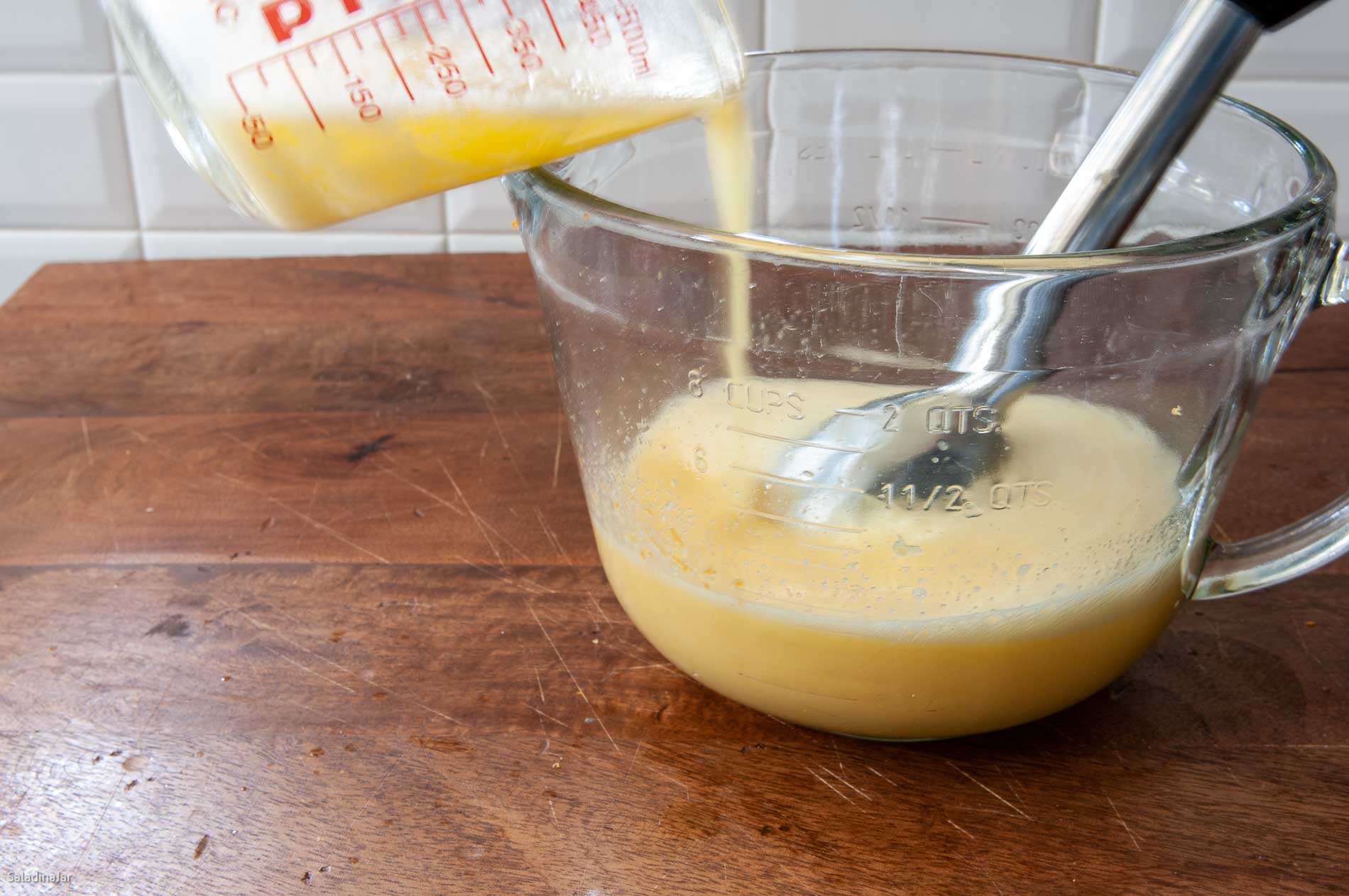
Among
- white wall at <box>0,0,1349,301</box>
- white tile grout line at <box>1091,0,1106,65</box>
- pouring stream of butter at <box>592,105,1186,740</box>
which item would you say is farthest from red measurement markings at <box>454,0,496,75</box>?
white tile grout line at <box>1091,0,1106,65</box>

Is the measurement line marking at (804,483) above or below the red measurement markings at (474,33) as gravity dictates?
below

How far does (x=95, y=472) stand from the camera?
2.33 feet

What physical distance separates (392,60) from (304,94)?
3 cm

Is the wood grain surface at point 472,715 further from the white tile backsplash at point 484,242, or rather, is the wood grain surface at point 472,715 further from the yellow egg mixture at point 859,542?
the white tile backsplash at point 484,242

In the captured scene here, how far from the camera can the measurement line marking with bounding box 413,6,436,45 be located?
380mm

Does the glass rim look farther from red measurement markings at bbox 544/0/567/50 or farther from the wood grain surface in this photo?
the wood grain surface

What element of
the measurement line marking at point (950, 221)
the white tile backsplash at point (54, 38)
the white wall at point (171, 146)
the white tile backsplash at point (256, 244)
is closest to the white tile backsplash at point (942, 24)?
the white wall at point (171, 146)

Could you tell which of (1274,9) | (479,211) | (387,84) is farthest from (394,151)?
(479,211)

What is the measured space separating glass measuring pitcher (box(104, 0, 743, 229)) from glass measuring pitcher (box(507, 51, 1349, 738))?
0.12 feet

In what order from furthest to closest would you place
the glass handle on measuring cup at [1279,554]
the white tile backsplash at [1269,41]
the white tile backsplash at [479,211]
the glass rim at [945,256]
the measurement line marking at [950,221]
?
the white tile backsplash at [479,211] → the white tile backsplash at [1269,41] → the measurement line marking at [950,221] → the glass handle on measuring cup at [1279,554] → the glass rim at [945,256]

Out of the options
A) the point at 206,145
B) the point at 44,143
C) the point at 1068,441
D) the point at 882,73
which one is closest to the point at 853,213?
the point at 882,73

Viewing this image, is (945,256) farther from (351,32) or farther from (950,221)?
(950,221)

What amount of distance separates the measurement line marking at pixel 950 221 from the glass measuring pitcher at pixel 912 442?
0.51 ft

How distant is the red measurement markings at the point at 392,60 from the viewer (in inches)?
14.9
